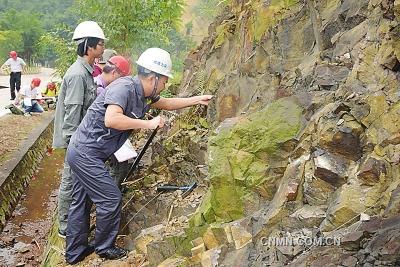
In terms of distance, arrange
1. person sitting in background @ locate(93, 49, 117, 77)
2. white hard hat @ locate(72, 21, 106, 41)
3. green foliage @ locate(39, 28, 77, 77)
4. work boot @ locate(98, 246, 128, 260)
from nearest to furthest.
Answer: work boot @ locate(98, 246, 128, 260) < white hard hat @ locate(72, 21, 106, 41) < person sitting in background @ locate(93, 49, 117, 77) < green foliage @ locate(39, 28, 77, 77)

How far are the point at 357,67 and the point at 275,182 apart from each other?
4.13ft

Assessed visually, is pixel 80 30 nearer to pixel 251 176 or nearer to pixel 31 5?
pixel 251 176

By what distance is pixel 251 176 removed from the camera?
4.18 metres

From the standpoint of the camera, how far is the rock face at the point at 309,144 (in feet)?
10.3

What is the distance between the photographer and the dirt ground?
37.2 ft

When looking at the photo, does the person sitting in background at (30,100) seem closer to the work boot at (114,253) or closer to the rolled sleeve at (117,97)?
the work boot at (114,253)

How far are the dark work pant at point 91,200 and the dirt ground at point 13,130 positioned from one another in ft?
17.5

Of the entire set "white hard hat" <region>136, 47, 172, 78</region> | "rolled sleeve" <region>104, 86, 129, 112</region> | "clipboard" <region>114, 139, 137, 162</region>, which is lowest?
"clipboard" <region>114, 139, 137, 162</region>

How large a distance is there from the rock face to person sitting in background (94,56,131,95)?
4.13 feet

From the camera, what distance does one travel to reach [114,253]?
5.32 m

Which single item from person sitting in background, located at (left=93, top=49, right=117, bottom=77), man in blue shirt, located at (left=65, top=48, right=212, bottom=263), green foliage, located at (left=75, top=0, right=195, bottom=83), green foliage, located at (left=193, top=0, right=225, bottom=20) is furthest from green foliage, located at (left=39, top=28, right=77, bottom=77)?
man in blue shirt, located at (left=65, top=48, right=212, bottom=263)

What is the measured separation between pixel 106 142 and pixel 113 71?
1415 millimetres

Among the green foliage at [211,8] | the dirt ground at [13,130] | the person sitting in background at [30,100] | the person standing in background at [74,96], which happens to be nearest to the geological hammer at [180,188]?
the person standing in background at [74,96]

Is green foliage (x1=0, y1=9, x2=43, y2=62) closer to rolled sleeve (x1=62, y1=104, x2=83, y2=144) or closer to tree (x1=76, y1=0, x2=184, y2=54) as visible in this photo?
tree (x1=76, y1=0, x2=184, y2=54)
